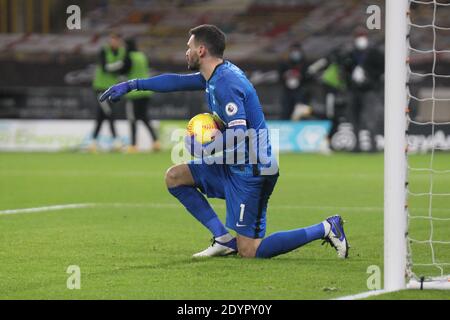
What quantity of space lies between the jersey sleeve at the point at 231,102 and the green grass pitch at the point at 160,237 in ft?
3.39

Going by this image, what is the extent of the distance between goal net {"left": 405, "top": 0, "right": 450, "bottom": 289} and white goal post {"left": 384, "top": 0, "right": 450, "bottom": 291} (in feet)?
0.24

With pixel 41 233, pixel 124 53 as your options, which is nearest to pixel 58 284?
pixel 41 233

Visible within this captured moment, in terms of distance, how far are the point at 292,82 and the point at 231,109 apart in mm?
14739

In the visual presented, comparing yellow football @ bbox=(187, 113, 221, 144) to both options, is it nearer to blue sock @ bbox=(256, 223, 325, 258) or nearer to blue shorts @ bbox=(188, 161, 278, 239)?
blue shorts @ bbox=(188, 161, 278, 239)

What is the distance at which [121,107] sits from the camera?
72.8 feet

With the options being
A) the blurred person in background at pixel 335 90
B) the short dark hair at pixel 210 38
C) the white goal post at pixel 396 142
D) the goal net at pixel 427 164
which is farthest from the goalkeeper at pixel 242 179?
the blurred person in background at pixel 335 90

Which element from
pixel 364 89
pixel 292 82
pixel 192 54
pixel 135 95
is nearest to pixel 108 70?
pixel 135 95

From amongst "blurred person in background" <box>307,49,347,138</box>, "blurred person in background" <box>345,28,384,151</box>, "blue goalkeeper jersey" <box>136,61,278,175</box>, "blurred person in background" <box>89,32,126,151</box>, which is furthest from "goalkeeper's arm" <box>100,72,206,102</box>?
"blurred person in background" <box>307,49,347,138</box>

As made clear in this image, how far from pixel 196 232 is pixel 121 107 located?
1250 centimetres

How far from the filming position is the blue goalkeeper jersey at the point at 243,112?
777cm

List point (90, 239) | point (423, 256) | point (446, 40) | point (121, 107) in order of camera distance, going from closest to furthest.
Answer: point (423, 256) < point (90, 239) < point (121, 107) < point (446, 40)

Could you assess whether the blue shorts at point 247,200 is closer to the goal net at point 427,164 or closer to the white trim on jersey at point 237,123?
the white trim on jersey at point 237,123

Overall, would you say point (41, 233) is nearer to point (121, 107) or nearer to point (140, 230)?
point (140, 230)

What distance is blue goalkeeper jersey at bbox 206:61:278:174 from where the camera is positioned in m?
7.77
